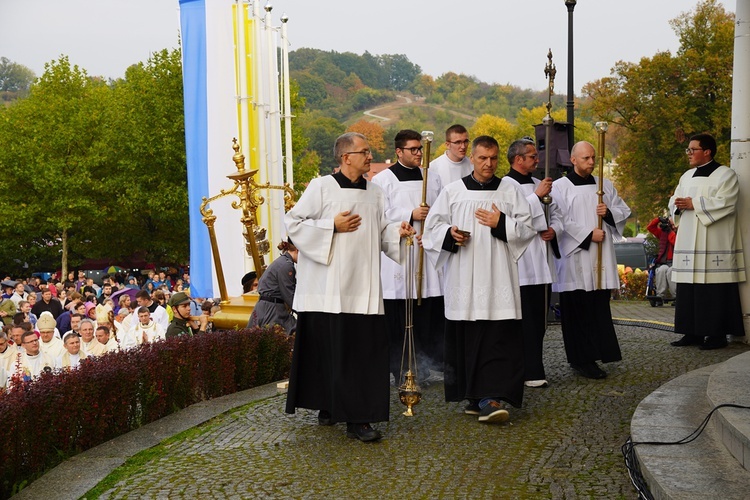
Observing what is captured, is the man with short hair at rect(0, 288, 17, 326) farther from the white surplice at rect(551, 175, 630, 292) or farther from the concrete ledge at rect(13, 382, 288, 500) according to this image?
the white surplice at rect(551, 175, 630, 292)

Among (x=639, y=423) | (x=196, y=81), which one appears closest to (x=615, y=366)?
(x=639, y=423)

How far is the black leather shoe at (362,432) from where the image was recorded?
21.8 ft

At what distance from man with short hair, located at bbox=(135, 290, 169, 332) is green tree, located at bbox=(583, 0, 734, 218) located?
2103 centimetres

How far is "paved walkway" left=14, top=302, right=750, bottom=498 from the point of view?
18.1ft

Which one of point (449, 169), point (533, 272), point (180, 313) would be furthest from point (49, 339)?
point (533, 272)

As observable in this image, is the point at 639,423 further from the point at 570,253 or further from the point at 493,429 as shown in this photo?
the point at 570,253

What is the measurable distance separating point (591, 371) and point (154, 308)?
372 inches

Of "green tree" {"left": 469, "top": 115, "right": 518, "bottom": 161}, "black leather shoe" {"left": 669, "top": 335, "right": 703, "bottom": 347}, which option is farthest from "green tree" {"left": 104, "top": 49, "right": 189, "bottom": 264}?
"green tree" {"left": 469, "top": 115, "right": 518, "bottom": 161}

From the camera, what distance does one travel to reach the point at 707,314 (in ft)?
33.2

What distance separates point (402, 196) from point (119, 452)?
3375 millimetres

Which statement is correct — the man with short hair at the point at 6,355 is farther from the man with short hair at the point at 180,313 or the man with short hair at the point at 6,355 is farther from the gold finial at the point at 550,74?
the gold finial at the point at 550,74

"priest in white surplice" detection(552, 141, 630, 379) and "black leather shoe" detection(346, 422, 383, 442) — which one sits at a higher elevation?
"priest in white surplice" detection(552, 141, 630, 379)

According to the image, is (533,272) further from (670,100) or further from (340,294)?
(670,100)

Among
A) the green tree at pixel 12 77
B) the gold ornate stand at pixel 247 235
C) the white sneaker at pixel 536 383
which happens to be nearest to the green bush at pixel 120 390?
the gold ornate stand at pixel 247 235
